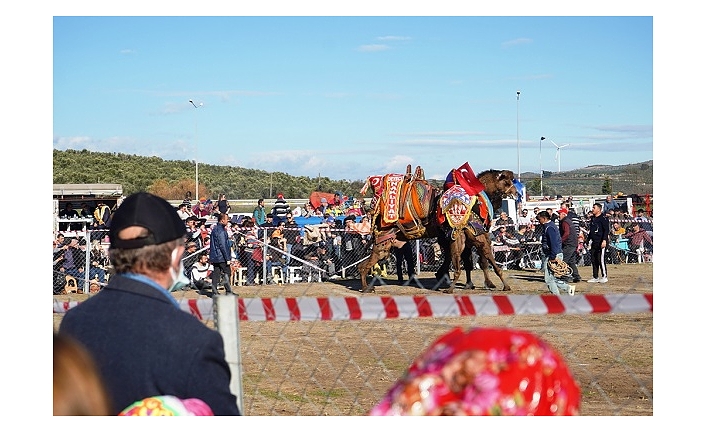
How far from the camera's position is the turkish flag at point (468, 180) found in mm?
16859

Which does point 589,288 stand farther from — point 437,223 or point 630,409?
point 630,409

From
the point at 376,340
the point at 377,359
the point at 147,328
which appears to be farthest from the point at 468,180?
the point at 147,328

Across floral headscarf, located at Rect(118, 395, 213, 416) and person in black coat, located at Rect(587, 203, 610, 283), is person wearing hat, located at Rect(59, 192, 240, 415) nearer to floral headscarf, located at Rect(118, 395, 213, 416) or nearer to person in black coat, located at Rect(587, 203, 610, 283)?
floral headscarf, located at Rect(118, 395, 213, 416)

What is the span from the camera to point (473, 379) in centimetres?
146

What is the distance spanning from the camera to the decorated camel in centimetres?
1691

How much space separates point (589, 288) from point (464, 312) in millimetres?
14941

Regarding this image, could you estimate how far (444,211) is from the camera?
55.8 feet

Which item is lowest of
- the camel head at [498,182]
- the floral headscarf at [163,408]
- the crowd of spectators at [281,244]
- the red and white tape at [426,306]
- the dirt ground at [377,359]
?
the dirt ground at [377,359]

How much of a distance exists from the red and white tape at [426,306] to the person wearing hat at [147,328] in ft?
2.21

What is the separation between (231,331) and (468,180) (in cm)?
1366

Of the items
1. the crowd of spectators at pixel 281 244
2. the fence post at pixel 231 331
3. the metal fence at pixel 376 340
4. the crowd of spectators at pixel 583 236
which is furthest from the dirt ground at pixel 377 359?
the crowd of spectators at pixel 583 236

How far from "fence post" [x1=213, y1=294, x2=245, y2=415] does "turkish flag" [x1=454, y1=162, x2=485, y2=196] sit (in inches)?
533

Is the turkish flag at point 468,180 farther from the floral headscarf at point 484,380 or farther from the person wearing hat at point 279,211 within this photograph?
the floral headscarf at point 484,380

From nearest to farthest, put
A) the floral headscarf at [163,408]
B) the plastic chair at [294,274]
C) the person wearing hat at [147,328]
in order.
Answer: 1. the floral headscarf at [163,408]
2. the person wearing hat at [147,328]
3. the plastic chair at [294,274]
